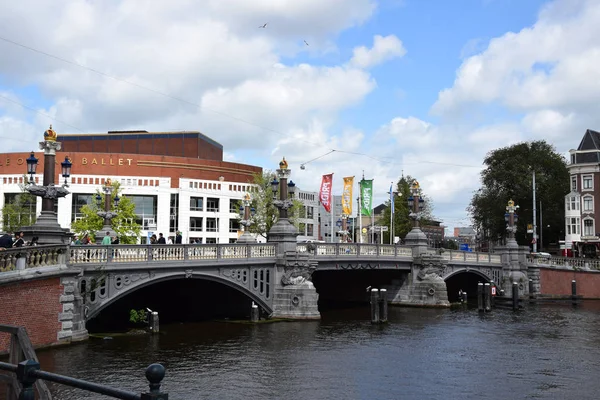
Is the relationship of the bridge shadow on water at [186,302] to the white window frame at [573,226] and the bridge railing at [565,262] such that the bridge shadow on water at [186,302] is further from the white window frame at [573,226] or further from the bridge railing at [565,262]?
the white window frame at [573,226]

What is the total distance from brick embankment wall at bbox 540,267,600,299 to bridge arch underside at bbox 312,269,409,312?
634 inches

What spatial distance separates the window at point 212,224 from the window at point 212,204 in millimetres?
1343

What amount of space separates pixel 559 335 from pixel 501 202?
5151 centimetres

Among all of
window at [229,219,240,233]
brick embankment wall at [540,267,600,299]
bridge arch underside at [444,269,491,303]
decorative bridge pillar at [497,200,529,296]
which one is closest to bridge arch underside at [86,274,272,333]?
bridge arch underside at [444,269,491,303]

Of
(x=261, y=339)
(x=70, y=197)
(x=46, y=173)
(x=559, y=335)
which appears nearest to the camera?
(x=46, y=173)

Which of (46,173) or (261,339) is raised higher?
(46,173)

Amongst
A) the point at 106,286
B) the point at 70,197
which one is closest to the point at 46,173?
the point at 106,286

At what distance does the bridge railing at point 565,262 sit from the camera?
54.9 metres

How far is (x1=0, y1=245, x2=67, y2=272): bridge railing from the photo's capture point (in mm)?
21203

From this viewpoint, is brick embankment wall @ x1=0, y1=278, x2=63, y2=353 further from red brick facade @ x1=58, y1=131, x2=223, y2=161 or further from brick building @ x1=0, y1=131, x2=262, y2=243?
red brick facade @ x1=58, y1=131, x2=223, y2=161

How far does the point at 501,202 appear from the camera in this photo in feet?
267

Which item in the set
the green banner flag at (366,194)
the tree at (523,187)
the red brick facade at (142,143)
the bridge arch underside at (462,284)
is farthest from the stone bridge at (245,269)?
the red brick facade at (142,143)

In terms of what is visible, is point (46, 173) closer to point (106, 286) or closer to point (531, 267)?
point (106, 286)

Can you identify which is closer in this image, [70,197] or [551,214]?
[70,197]
